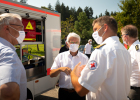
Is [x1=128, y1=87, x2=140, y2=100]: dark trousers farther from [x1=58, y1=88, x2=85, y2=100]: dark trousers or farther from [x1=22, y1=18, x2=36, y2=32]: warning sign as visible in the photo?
[x1=22, y1=18, x2=36, y2=32]: warning sign

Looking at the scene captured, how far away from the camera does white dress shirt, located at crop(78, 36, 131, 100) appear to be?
1.18m

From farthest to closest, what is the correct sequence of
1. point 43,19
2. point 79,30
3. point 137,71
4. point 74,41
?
point 79,30 → point 43,19 → point 74,41 → point 137,71

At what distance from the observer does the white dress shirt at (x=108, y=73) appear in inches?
46.6

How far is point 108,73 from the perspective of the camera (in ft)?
4.02

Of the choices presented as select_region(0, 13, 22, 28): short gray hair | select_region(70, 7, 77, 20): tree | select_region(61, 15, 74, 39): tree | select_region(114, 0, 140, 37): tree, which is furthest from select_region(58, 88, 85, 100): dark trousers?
select_region(70, 7, 77, 20): tree

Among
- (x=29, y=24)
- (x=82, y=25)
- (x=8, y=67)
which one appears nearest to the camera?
(x=8, y=67)

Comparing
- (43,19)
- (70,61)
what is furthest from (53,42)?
(70,61)

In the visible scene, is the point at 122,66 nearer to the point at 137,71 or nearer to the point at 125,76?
the point at 125,76

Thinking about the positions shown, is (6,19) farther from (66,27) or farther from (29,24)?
(66,27)

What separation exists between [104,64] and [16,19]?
4.01ft

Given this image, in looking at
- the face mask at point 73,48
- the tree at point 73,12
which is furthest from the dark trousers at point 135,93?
the tree at point 73,12

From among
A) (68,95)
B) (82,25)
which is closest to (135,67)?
(68,95)

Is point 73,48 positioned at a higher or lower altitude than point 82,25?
lower

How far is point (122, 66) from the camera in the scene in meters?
1.25
